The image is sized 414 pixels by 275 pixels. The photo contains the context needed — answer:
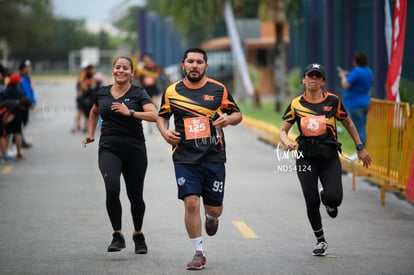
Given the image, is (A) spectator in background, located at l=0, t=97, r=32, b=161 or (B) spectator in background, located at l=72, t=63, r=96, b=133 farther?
(B) spectator in background, located at l=72, t=63, r=96, b=133

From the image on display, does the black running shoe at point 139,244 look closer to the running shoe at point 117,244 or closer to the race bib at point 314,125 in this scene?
the running shoe at point 117,244

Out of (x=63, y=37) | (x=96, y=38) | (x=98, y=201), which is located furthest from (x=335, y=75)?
(x=96, y=38)

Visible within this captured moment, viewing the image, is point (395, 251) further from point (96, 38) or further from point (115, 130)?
point (96, 38)

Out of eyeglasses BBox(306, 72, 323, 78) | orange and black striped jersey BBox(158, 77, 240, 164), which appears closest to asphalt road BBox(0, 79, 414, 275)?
orange and black striped jersey BBox(158, 77, 240, 164)

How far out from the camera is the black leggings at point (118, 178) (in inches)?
351

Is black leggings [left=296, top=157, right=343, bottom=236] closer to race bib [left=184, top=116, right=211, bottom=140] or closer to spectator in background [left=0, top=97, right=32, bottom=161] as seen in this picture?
race bib [left=184, top=116, right=211, bottom=140]

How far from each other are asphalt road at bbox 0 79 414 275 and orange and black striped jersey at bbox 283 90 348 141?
1144 mm

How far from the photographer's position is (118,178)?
29.3 feet

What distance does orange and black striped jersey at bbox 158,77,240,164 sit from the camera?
27.2ft

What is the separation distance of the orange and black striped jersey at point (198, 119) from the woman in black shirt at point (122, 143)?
64 cm

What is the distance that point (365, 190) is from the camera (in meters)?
14.0

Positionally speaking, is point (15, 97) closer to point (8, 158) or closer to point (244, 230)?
point (8, 158)

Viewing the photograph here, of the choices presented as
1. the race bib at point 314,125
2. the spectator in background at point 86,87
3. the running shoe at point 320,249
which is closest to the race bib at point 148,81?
the spectator in background at point 86,87

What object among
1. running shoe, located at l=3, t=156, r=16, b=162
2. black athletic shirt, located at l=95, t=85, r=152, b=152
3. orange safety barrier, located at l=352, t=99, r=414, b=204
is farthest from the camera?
running shoe, located at l=3, t=156, r=16, b=162
